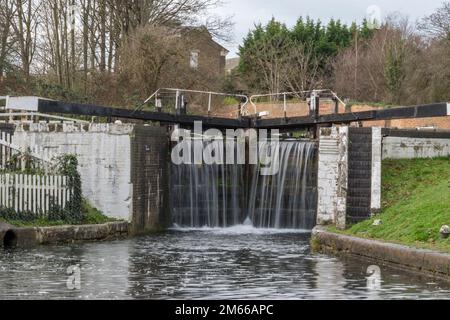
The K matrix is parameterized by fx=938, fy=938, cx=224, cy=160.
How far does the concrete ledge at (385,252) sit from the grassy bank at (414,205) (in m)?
0.43

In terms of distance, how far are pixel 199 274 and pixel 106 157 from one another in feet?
30.2

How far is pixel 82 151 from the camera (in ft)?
84.7

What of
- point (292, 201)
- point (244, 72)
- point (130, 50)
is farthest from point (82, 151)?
point (244, 72)

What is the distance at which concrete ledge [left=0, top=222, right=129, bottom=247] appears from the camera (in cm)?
2133

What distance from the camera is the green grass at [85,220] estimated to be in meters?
22.3

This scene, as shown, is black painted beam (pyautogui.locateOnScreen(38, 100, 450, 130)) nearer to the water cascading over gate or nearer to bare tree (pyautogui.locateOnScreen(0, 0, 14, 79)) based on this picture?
the water cascading over gate

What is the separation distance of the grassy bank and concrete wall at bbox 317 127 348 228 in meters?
1.16

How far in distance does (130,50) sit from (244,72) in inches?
785

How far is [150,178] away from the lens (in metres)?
27.0

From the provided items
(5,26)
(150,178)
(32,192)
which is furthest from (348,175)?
(5,26)

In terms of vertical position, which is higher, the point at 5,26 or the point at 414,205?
the point at 5,26

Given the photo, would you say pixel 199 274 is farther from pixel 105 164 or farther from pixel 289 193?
pixel 289 193
